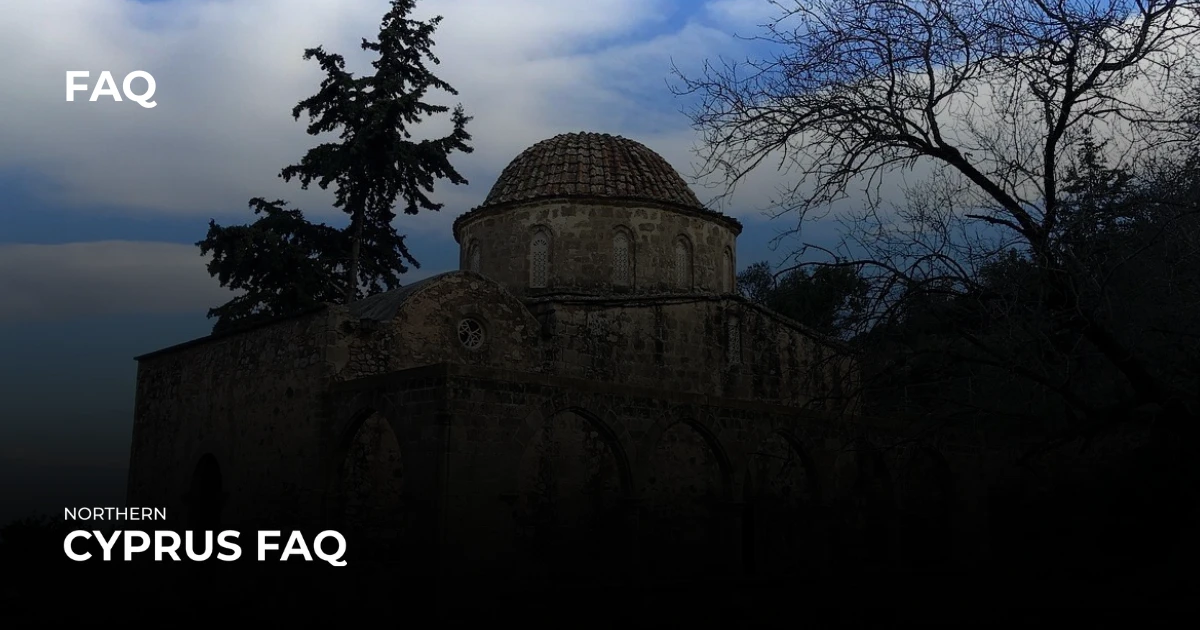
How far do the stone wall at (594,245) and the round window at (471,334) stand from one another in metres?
3.76

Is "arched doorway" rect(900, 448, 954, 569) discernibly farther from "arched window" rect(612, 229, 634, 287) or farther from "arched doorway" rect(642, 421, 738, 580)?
"arched window" rect(612, 229, 634, 287)

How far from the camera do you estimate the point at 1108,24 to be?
8555mm

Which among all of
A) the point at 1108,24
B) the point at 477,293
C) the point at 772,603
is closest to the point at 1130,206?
the point at 1108,24

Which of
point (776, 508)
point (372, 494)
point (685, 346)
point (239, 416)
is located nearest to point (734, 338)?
point (685, 346)

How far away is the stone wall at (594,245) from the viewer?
19.9 metres

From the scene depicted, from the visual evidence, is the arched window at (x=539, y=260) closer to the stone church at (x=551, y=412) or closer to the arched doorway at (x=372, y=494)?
the stone church at (x=551, y=412)

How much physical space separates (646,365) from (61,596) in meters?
10.3

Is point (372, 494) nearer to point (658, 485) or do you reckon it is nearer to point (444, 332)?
point (444, 332)

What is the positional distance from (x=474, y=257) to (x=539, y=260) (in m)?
1.74

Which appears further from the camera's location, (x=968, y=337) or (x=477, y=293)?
(x=477, y=293)

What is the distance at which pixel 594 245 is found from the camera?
20.0 meters

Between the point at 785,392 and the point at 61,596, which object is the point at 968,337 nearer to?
the point at 61,596

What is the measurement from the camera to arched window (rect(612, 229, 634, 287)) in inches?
787

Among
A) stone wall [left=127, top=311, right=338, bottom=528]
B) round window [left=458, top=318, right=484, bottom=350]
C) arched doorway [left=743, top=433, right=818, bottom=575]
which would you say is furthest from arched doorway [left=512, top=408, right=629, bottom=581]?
stone wall [left=127, top=311, right=338, bottom=528]
